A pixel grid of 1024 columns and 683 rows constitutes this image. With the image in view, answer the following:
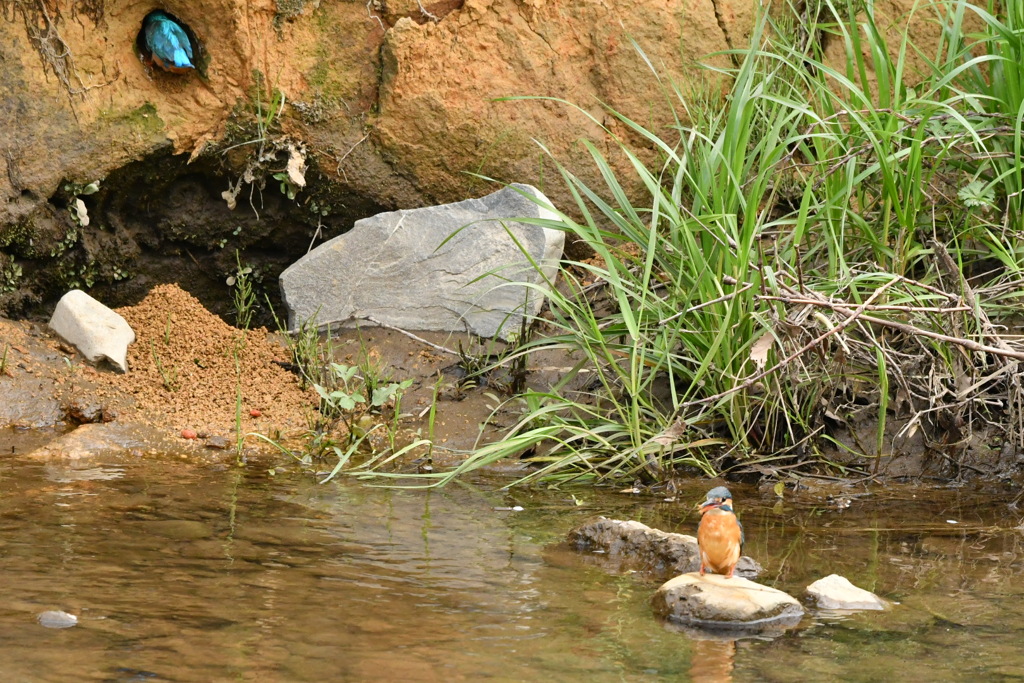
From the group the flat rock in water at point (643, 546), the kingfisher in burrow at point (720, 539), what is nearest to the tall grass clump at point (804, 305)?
the flat rock in water at point (643, 546)

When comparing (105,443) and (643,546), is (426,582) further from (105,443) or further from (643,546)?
(105,443)

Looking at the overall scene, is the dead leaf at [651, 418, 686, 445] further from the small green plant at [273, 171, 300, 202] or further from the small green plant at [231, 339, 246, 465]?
the small green plant at [273, 171, 300, 202]

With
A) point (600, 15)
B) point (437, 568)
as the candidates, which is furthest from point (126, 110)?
point (437, 568)

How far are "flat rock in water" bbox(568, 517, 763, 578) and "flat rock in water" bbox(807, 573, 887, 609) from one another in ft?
0.84

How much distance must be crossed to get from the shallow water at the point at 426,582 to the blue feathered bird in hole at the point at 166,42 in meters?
2.17

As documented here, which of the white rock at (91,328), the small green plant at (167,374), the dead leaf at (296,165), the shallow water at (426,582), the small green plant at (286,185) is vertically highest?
the dead leaf at (296,165)

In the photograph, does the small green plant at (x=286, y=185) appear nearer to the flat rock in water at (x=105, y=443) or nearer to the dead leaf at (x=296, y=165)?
the dead leaf at (x=296, y=165)

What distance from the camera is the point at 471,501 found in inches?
149

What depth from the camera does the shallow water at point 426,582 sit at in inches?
94.7

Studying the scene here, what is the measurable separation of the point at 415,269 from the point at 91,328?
1.49 meters

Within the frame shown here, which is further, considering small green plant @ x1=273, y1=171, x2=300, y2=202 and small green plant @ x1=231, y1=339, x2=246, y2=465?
small green plant @ x1=273, y1=171, x2=300, y2=202

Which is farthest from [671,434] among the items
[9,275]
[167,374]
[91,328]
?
[9,275]

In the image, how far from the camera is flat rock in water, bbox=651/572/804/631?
105 inches

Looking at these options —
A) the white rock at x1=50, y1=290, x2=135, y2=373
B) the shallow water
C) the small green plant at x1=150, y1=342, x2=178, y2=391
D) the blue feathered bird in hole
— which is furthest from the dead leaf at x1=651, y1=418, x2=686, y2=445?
the blue feathered bird in hole
